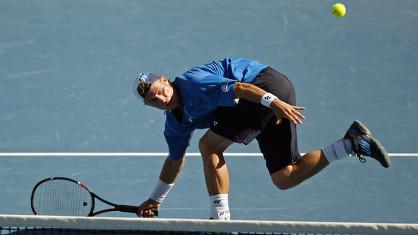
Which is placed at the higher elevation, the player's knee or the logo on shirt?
the logo on shirt

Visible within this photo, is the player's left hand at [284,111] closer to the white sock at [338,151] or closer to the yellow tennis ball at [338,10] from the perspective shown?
the white sock at [338,151]

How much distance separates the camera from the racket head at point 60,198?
7.91m

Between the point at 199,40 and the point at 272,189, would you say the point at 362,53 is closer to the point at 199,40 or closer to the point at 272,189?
the point at 199,40

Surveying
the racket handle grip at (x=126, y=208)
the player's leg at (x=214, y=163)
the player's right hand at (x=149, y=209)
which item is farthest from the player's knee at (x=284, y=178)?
the racket handle grip at (x=126, y=208)

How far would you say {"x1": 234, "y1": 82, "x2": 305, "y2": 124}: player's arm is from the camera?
6.77m

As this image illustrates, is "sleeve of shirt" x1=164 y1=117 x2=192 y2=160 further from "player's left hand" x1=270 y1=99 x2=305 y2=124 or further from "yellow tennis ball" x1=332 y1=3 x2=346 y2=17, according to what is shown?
"yellow tennis ball" x1=332 y1=3 x2=346 y2=17

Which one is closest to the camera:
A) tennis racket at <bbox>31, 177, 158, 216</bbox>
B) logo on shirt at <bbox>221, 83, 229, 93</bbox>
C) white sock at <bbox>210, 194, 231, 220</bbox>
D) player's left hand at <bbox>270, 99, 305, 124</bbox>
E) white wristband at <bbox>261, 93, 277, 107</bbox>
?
player's left hand at <bbox>270, 99, 305, 124</bbox>

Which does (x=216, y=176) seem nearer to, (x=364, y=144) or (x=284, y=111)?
(x=284, y=111)

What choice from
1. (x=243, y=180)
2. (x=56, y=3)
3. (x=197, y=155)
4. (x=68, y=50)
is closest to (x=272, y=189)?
(x=243, y=180)

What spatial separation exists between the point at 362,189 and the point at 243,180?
1080 mm

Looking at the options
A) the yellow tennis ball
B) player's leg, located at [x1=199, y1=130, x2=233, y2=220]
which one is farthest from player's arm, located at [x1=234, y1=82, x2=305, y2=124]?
the yellow tennis ball

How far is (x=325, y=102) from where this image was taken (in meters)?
10.2

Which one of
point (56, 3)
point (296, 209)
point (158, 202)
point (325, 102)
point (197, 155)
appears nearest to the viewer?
point (158, 202)

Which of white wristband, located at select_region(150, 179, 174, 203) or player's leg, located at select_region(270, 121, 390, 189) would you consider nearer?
player's leg, located at select_region(270, 121, 390, 189)
